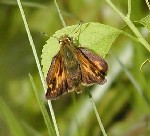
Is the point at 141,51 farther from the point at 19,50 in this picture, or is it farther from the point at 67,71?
the point at 19,50

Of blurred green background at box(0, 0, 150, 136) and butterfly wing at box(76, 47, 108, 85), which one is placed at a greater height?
blurred green background at box(0, 0, 150, 136)

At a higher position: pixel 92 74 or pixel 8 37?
pixel 8 37

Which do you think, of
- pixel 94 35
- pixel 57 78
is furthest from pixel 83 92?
pixel 94 35

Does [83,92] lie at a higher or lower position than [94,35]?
higher

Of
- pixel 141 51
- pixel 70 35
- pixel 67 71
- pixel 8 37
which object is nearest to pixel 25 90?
pixel 8 37

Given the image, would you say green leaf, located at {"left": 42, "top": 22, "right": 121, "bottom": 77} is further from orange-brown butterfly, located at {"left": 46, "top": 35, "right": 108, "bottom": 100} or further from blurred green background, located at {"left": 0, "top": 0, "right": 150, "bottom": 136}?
blurred green background, located at {"left": 0, "top": 0, "right": 150, "bottom": 136}

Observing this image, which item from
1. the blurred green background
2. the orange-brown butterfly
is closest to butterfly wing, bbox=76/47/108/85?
the orange-brown butterfly

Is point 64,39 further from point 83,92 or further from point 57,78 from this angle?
point 83,92
